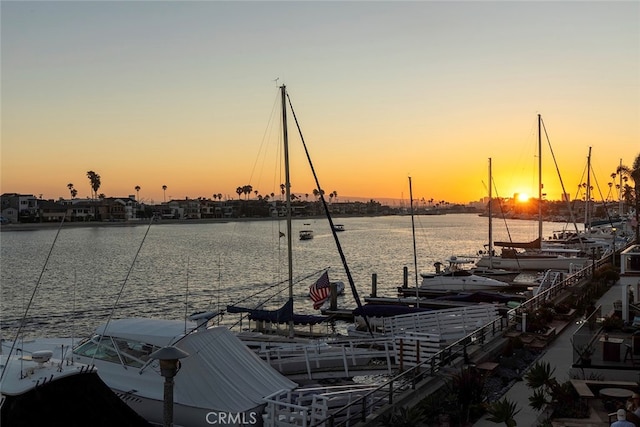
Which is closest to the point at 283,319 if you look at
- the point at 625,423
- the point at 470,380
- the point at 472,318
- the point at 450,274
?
the point at 472,318

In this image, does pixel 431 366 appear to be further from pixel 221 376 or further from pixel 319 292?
pixel 319 292

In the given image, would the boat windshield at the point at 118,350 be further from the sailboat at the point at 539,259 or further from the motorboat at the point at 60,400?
the sailboat at the point at 539,259

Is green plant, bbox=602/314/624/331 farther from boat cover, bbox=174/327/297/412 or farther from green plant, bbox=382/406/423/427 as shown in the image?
boat cover, bbox=174/327/297/412

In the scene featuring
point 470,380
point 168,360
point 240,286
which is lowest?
point 240,286

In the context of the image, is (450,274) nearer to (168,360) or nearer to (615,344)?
(615,344)

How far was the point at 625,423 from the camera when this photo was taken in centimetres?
916

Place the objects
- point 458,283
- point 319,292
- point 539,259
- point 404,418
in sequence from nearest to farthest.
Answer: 1. point 404,418
2. point 319,292
3. point 458,283
4. point 539,259

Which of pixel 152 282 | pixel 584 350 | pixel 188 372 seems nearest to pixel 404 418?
pixel 188 372

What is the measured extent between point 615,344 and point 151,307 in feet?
121

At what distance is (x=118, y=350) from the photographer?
51.0 ft

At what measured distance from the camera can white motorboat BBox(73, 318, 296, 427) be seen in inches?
540

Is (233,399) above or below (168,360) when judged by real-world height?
below
